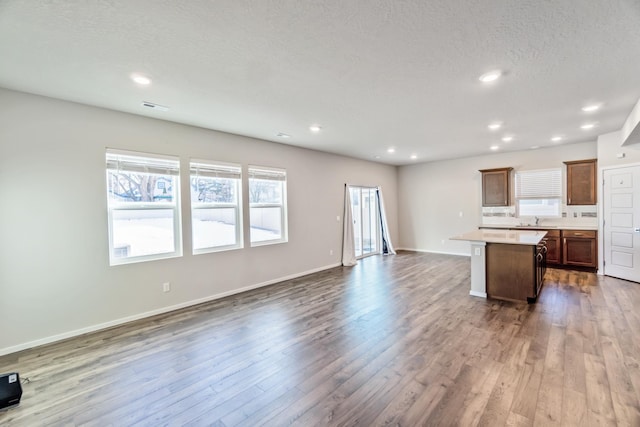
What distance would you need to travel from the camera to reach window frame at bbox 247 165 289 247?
5055mm

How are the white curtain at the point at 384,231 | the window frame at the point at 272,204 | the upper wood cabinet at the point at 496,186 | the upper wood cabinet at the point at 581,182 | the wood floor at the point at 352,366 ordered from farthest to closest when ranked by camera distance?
1. the white curtain at the point at 384,231
2. the upper wood cabinet at the point at 496,186
3. the upper wood cabinet at the point at 581,182
4. the window frame at the point at 272,204
5. the wood floor at the point at 352,366

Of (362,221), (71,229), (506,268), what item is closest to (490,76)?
(506,268)

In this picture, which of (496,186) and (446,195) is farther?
(446,195)

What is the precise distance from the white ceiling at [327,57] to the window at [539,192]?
263 centimetres

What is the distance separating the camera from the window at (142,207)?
11.8 ft

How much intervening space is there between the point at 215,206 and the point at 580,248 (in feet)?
23.7

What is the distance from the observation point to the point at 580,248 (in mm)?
5742

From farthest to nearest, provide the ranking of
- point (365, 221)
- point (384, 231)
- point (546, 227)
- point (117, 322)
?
point (384, 231) → point (365, 221) → point (546, 227) → point (117, 322)

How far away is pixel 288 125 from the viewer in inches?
169

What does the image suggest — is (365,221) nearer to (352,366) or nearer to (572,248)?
(572,248)

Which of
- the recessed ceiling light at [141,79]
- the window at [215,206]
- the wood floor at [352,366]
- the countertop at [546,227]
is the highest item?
the recessed ceiling light at [141,79]

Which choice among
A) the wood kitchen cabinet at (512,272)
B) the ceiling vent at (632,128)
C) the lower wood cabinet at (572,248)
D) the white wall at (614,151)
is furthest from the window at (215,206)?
the white wall at (614,151)

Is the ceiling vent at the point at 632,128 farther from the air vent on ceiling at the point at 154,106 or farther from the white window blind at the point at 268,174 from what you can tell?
the air vent on ceiling at the point at 154,106

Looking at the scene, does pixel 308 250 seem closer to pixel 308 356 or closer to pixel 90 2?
pixel 308 356
